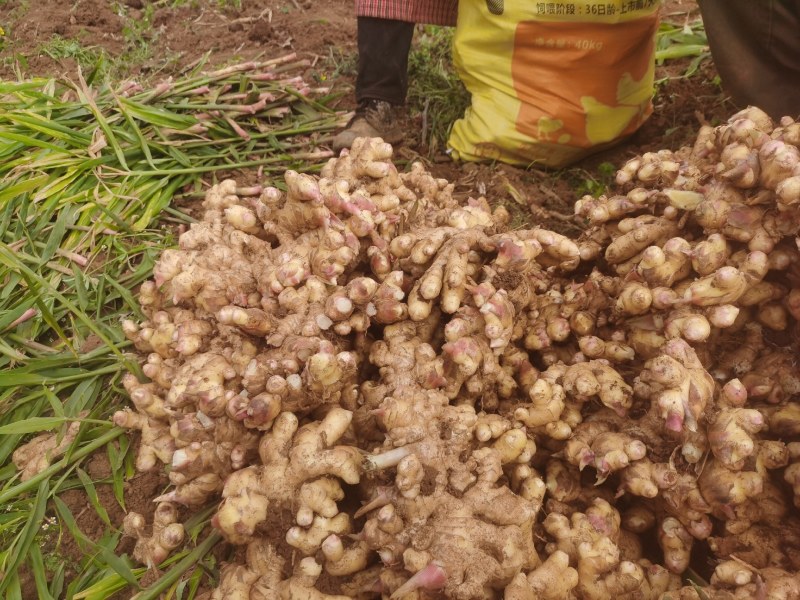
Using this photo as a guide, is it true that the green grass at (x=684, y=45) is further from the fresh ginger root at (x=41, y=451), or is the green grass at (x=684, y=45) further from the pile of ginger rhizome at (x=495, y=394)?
the fresh ginger root at (x=41, y=451)

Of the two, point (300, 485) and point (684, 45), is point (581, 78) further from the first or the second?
point (300, 485)

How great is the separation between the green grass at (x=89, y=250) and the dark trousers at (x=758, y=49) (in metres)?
1.77

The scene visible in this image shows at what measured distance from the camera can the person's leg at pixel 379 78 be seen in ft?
9.73

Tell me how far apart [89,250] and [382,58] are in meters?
1.67

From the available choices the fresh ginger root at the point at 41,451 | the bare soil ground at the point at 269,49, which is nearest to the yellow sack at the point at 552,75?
the bare soil ground at the point at 269,49

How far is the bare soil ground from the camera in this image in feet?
9.07

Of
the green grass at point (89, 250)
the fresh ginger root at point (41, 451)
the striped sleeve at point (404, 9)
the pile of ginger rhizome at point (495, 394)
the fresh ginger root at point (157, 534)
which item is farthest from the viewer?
the striped sleeve at point (404, 9)

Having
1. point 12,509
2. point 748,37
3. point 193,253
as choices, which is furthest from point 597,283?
point 12,509

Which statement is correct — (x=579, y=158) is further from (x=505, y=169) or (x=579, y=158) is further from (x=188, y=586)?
(x=188, y=586)

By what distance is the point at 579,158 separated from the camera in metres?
2.88

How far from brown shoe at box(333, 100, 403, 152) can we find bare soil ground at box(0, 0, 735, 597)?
11 centimetres

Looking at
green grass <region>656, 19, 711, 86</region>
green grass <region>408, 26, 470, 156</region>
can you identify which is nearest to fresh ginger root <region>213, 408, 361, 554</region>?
green grass <region>408, 26, 470, 156</region>

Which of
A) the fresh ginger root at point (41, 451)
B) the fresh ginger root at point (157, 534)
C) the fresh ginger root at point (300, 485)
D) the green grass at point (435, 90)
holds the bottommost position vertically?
the fresh ginger root at point (41, 451)

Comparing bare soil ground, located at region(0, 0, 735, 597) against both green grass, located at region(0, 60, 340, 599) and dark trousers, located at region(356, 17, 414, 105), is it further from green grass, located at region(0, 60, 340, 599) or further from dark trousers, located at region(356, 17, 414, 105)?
green grass, located at region(0, 60, 340, 599)
